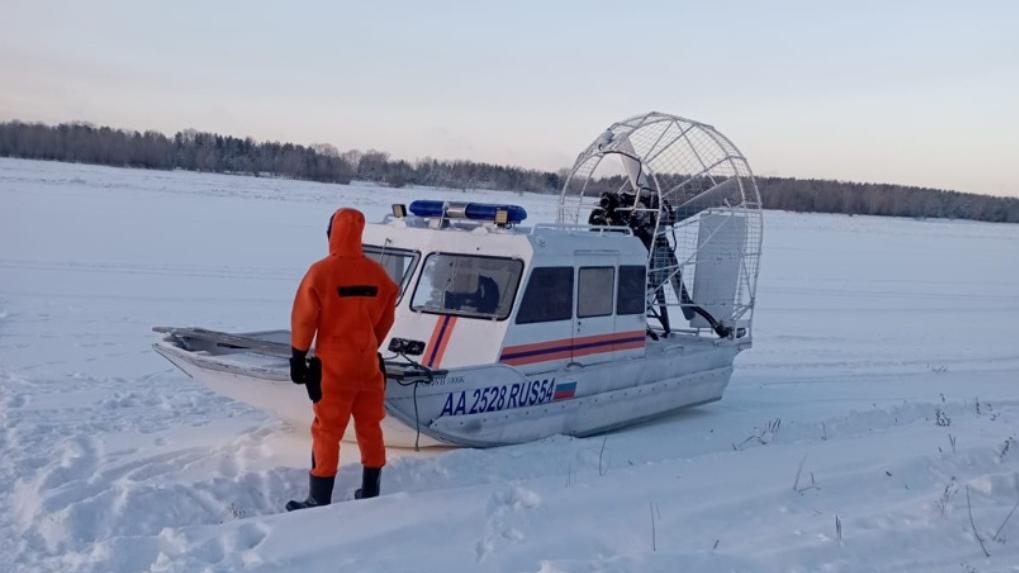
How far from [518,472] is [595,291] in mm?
2283

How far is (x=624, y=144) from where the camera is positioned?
405 inches

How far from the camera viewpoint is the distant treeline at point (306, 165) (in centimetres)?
6994

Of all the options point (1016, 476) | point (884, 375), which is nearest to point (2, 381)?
point (1016, 476)

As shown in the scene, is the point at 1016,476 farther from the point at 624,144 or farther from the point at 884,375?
the point at 884,375

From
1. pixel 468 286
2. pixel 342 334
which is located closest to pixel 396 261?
pixel 468 286

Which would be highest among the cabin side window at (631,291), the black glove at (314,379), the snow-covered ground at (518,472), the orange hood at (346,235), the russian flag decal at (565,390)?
the orange hood at (346,235)

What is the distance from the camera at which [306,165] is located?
74438 mm

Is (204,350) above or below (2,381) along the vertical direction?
above

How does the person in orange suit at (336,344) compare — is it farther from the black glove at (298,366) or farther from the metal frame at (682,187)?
the metal frame at (682,187)

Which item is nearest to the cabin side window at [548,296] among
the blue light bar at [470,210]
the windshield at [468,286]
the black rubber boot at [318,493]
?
the windshield at [468,286]

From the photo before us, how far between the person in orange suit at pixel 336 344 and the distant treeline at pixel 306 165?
189ft

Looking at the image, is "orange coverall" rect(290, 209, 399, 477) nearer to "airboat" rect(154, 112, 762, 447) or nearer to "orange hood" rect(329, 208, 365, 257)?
"orange hood" rect(329, 208, 365, 257)

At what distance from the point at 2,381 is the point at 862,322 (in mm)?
14443

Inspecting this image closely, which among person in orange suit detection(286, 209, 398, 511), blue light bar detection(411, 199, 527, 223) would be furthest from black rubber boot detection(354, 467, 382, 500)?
blue light bar detection(411, 199, 527, 223)
